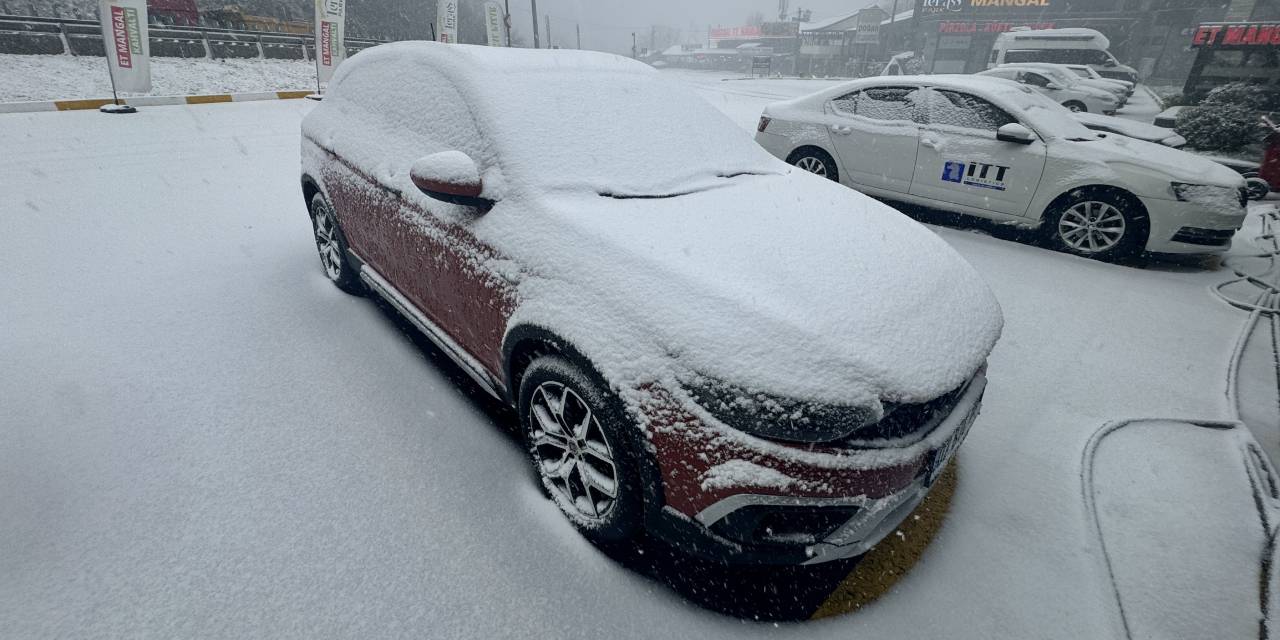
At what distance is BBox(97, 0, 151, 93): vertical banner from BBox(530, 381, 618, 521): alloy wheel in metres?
13.5

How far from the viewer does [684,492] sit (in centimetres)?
160

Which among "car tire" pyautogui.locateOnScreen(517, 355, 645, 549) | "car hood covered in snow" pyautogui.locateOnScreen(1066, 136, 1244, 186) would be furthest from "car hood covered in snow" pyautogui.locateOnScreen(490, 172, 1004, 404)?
"car hood covered in snow" pyautogui.locateOnScreen(1066, 136, 1244, 186)

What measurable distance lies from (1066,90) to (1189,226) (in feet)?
42.0

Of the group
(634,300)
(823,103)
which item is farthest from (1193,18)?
(634,300)

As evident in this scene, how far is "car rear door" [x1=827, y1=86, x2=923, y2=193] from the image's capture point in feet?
17.8

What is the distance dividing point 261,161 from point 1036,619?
8.66 metres

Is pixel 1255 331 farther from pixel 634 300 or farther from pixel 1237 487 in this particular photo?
pixel 634 300

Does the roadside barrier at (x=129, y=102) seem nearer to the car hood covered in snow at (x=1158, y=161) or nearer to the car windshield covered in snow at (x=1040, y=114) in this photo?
the car windshield covered in snow at (x=1040, y=114)

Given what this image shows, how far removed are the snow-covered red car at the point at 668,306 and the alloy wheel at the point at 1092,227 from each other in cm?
352

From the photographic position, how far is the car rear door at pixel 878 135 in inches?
213

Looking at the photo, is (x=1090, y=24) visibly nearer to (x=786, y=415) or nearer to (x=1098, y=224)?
(x=1098, y=224)

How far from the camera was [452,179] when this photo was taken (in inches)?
78.9

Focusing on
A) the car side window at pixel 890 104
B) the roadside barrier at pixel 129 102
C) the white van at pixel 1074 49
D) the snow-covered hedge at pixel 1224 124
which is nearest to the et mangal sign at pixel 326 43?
the roadside barrier at pixel 129 102

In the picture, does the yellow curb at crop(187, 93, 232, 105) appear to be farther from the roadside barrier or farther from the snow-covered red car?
the snow-covered red car
